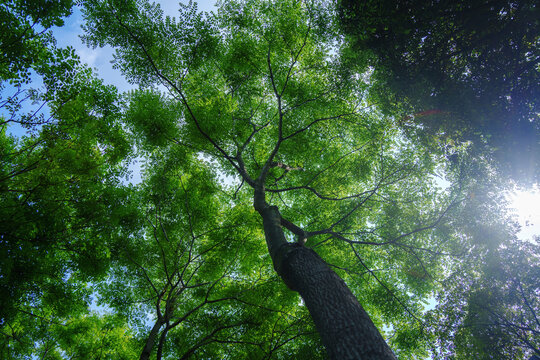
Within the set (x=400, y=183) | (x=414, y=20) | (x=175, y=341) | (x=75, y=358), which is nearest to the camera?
(x=414, y=20)

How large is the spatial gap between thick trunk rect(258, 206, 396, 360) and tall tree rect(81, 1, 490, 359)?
1439 mm

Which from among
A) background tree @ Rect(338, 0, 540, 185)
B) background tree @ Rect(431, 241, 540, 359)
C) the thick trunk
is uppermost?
background tree @ Rect(338, 0, 540, 185)

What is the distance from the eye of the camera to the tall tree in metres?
6.41

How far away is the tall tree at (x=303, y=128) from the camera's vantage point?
21.0 ft

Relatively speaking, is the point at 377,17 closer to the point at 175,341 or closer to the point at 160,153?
the point at 160,153

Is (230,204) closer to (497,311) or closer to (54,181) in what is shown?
(54,181)

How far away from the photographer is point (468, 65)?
5.23m

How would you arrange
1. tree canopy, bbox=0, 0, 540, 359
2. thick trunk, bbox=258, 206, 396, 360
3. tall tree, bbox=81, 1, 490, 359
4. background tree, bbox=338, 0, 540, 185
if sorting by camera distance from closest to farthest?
thick trunk, bbox=258, 206, 396, 360 < background tree, bbox=338, 0, 540, 185 < tree canopy, bbox=0, 0, 540, 359 < tall tree, bbox=81, 1, 490, 359

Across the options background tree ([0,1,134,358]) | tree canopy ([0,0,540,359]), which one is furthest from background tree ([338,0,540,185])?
background tree ([0,1,134,358])

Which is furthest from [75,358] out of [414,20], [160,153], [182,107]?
[414,20]

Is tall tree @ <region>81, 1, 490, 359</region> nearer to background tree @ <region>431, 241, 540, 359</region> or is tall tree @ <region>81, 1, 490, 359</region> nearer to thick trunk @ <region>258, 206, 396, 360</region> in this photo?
background tree @ <region>431, 241, 540, 359</region>

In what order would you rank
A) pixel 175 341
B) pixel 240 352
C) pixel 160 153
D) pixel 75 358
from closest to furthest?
pixel 240 352 < pixel 175 341 < pixel 160 153 < pixel 75 358

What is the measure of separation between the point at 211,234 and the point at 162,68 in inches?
197

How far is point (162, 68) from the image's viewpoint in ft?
21.8
